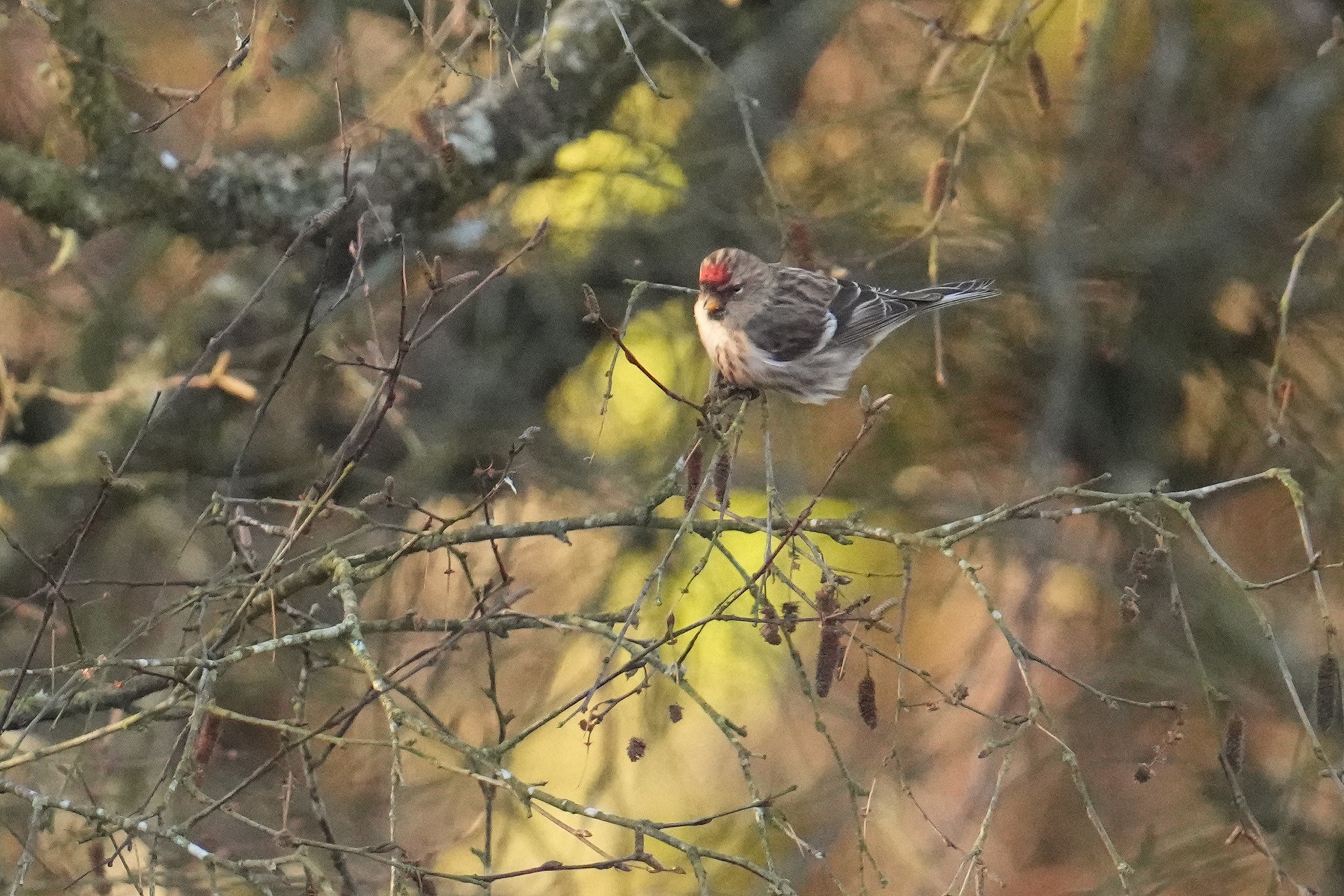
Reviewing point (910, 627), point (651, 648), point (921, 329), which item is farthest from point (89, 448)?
point (910, 627)

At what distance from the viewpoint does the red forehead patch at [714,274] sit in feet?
11.2

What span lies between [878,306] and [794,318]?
0.43 meters

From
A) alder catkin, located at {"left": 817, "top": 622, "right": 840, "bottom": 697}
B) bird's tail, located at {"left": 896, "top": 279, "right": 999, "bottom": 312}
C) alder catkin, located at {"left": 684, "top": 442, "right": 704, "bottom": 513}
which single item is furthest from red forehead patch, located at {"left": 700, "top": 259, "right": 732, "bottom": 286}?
alder catkin, located at {"left": 817, "top": 622, "right": 840, "bottom": 697}

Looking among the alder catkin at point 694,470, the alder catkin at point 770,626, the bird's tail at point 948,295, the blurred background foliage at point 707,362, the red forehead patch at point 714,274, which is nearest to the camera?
the alder catkin at point 770,626

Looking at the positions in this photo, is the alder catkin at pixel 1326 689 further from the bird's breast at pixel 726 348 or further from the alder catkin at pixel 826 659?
the bird's breast at pixel 726 348

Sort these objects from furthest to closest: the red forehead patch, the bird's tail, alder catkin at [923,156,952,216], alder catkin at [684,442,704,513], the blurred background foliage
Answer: the bird's tail, the blurred background foliage, the red forehead patch, alder catkin at [923,156,952,216], alder catkin at [684,442,704,513]

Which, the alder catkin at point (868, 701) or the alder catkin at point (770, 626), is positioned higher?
the alder catkin at point (770, 626)

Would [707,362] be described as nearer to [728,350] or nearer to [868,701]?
[728,350]

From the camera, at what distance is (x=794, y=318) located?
3.65 metres

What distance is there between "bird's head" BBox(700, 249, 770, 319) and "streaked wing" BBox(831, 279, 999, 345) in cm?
42

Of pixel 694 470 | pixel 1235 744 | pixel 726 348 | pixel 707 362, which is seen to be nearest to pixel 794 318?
pixel 726 348

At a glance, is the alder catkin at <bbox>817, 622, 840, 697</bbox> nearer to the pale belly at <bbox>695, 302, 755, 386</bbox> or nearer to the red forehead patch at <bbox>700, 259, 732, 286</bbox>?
the pale belly at <bbox>695, 302, 755, 386</bbox>

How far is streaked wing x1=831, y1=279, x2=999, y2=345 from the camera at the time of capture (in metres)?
3.80

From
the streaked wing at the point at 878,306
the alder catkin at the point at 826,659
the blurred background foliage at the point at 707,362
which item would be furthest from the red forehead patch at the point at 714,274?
the alder catkin at the point at 826,659
